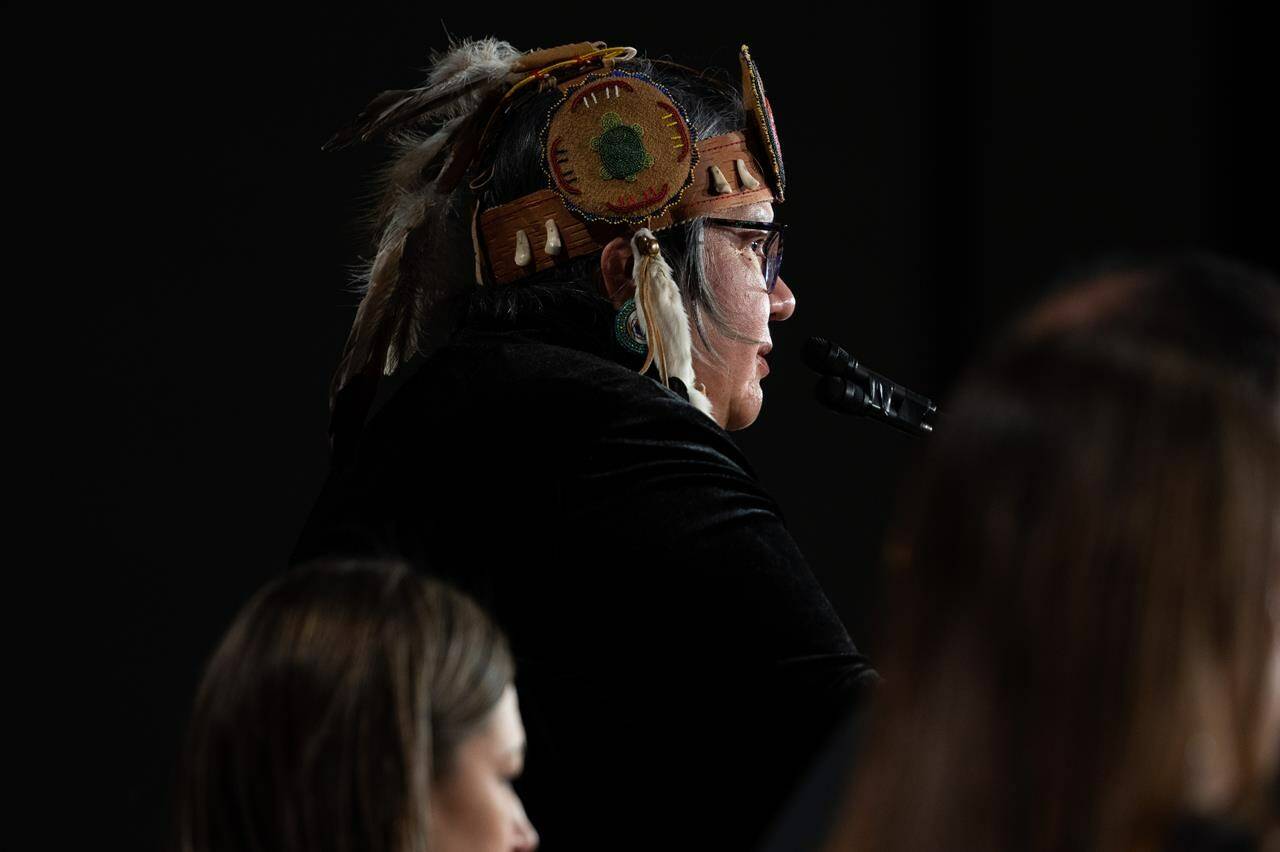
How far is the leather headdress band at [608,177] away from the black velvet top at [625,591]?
24 cm

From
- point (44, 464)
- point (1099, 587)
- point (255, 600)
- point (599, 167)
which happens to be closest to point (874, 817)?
point (1099, 587)

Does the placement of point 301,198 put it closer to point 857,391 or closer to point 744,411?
point 744,411

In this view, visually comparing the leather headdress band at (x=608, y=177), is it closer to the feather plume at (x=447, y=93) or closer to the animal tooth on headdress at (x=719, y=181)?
the animal tooth on headdress at (x=719, y=181)

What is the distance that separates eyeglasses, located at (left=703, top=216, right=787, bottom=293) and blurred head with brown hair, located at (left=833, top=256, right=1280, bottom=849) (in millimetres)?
1191

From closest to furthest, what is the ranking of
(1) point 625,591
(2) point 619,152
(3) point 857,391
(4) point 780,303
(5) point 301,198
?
(1) point 625,591
(3) point 857,391
(2) point 619,152
(4) point 780,303
(5) point 301,198

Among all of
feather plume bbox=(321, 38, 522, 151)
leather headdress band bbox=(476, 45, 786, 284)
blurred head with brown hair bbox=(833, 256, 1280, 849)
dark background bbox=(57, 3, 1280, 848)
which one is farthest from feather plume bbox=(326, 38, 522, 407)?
blurred head with brown hair bbox=(833, 256, 1280, 849)

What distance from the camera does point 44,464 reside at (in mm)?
2633

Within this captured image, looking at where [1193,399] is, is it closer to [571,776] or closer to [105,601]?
[571,776]

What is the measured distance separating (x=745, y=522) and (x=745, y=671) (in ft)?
0.45

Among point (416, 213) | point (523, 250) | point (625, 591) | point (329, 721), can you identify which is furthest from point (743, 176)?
point (329, 721)

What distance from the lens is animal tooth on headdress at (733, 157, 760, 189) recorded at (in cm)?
191

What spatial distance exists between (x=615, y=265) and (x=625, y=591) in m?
0.44

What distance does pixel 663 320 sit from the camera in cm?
179

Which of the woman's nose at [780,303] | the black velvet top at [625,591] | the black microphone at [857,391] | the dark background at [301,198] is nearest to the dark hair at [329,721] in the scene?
the black velvet top at [625,591]
